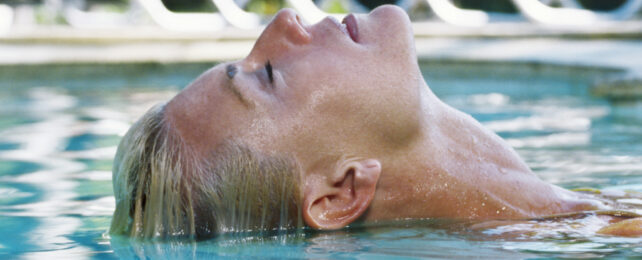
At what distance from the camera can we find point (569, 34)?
31.5 feet

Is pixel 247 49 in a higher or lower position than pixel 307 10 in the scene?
lower

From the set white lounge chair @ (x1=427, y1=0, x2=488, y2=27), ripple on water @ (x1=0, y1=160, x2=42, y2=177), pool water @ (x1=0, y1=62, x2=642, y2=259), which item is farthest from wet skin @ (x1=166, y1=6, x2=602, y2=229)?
white lounge chair @ (x1=427, y1=0, x2=488, y2=27)

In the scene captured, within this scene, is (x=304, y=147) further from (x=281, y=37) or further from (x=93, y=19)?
(x=93, y=19)

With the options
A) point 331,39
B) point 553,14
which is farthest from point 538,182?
point 553,14

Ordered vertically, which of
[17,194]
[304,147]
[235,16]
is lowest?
[17,194]

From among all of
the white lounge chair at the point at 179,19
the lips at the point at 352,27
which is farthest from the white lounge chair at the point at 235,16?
the lips at the point at 352,27

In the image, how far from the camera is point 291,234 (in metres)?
2.72

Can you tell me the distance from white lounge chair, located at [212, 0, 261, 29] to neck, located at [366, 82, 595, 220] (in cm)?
925

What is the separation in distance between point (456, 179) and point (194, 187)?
0.73 metres

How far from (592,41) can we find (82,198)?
6949 millimetres

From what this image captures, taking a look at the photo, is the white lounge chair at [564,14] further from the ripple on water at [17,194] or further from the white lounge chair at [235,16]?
the ripple on water at [17,194]

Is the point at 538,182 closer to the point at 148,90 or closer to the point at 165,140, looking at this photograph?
the point at 165,140

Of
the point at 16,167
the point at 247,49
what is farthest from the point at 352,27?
the point at 247,49

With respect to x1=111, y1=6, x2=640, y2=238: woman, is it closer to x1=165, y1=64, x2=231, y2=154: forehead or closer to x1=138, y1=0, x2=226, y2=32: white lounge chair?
x1=165, y1=64, x2=231, y2=154: forehead
